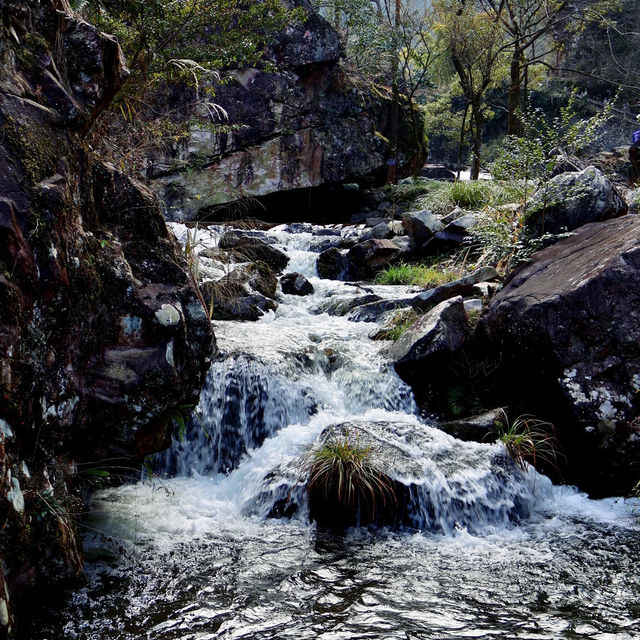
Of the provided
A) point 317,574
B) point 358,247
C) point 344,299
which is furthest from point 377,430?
point 358,247

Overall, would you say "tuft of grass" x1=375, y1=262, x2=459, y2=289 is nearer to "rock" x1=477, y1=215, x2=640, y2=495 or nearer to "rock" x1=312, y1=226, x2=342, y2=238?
"rock" x1=477, y1=215, x2=640, y2=495

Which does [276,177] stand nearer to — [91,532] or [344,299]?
[344,299]

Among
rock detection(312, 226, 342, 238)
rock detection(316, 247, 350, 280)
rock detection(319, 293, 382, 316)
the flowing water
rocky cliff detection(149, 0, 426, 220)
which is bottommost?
the flowing water

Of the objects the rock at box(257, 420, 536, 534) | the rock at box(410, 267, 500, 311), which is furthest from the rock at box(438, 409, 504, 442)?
the rock at box(410, 267, 500, 311)

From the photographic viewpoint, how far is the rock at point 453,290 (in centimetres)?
786

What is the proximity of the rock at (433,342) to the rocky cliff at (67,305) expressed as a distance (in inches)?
120

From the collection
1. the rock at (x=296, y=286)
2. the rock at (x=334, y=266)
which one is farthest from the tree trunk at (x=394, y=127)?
the rock at (x=296, y=286)

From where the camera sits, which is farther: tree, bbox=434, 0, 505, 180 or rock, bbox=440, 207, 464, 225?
tree, bbox=434, 0, 505, 180

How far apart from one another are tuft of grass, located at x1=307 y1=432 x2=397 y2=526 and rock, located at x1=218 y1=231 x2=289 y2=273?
6.14 m

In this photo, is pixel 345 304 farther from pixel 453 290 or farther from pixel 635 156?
pixel 635 156

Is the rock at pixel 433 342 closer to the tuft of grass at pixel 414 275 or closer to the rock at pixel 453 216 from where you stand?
the tuft of grass at pixel 414 275

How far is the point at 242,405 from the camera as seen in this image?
5844mm

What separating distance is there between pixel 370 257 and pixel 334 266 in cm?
79

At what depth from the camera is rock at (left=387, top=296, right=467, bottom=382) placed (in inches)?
250
